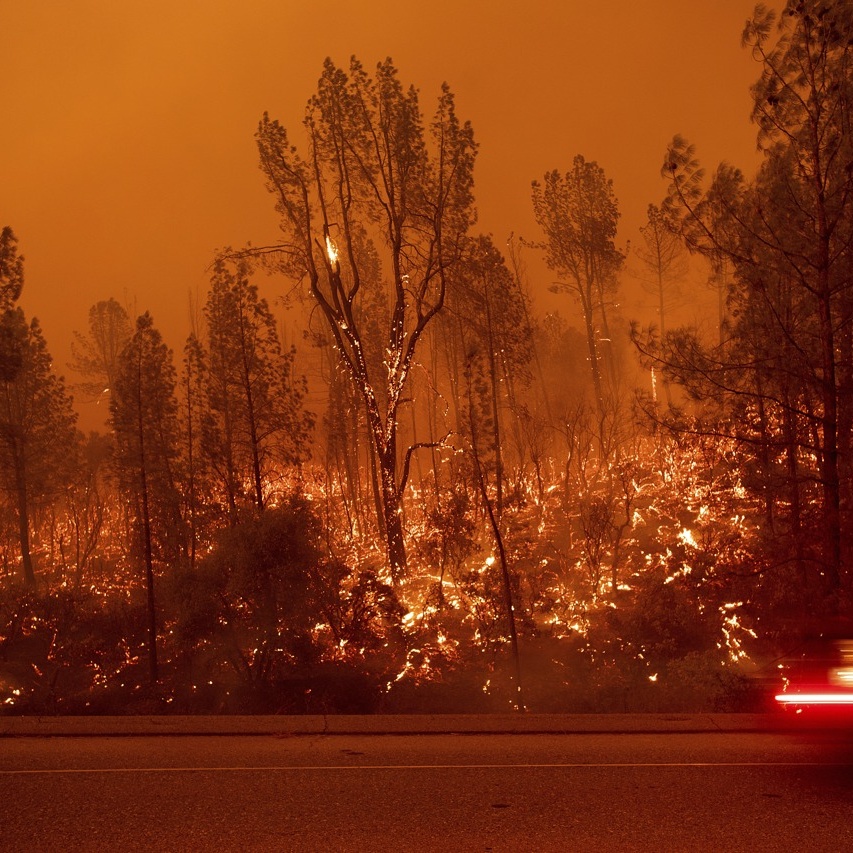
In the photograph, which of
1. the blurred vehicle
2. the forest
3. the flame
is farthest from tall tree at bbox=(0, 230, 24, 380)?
the blurred vehicle

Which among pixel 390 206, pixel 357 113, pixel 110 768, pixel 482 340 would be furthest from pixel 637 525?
pixel 110 768

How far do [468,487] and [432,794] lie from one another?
2952cm

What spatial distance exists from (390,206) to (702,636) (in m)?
16.6

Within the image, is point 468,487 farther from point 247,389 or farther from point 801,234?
point 801,234

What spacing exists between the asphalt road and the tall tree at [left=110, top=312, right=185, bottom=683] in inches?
790

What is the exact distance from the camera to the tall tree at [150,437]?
96.3 ft

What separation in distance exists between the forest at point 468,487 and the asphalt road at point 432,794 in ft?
21.3

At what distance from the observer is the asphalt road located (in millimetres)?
6211

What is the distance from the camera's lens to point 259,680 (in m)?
23.3

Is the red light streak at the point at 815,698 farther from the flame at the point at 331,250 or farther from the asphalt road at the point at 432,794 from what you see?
the flame at the point at 331,250

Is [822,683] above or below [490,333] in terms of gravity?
below

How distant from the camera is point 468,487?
3684 cm

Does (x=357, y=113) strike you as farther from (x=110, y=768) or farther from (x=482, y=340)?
(x=110, y=768)

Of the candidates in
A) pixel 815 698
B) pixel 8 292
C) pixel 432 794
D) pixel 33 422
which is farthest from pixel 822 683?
pixel 33 422
